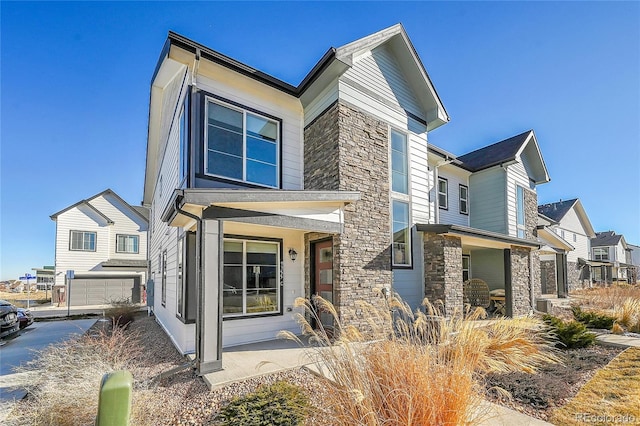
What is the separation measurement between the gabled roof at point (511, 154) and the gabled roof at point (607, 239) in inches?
1453

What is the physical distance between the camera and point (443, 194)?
14312mm

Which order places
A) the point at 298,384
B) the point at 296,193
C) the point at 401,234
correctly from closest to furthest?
the point at 298,384, the point at 296,193, the point at 401,234

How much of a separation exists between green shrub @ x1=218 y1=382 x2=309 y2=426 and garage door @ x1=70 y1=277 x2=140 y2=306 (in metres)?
22.6

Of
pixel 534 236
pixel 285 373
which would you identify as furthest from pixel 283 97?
pixel 534 236

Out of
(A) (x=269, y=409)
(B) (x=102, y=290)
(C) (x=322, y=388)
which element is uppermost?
(C) (x=322, y=388)

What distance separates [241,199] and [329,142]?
354cm

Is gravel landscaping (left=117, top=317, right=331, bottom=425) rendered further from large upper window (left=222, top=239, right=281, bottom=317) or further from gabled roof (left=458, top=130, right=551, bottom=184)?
gabled roof (left=458, top=130, right=551, bottom=184)

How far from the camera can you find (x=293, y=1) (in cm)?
912

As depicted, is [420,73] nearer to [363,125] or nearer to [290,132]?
[363,125]

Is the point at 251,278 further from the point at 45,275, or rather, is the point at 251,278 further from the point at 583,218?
the point at 583,218

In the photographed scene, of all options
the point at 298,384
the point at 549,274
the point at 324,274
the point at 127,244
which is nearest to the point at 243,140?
the point at 324,274

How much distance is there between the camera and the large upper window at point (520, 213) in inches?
604

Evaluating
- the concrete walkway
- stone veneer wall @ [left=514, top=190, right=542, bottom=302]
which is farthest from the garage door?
stone veneer wall @ [left=514, top=190, right=542, bottom=302]

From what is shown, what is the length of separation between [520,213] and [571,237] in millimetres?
19028
